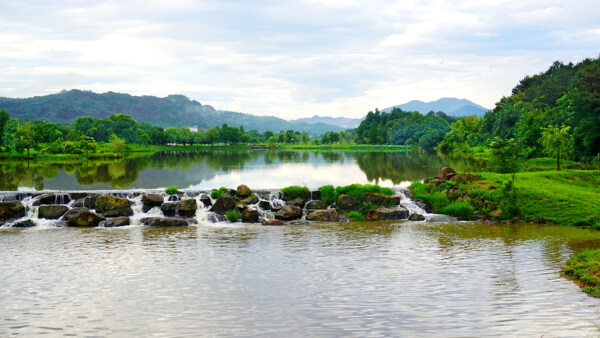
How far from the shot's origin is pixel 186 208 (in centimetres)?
2883

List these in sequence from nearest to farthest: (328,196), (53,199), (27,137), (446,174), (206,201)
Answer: (53,199)
(206,201)
(328,196)
(446,174)
(27,137)

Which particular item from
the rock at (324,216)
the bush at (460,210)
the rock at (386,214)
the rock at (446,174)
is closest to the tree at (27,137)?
the rock at (324,216)

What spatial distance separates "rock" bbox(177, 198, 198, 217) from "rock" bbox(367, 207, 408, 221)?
37.7 ft

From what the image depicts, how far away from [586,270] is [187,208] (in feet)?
72.3

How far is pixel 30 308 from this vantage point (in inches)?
502

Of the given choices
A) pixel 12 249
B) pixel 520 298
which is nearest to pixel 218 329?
pixel 520 298

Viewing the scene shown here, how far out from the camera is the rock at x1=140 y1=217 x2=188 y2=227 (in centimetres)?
2650

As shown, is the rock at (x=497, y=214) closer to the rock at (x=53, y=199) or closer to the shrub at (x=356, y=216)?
the shrub at (x=356, y=216)

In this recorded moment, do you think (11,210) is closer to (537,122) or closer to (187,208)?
(187,208)

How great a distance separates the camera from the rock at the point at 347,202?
97.7ft

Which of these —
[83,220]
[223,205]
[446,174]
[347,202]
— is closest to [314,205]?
[347,202]

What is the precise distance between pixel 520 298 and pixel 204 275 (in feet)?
34.3

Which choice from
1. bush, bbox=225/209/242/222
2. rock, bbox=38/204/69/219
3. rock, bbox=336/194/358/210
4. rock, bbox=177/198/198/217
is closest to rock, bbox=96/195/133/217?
rock, bbox=38/204/69/219

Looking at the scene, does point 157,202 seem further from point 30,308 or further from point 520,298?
point 520,298
